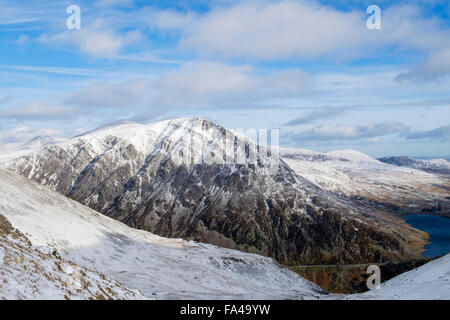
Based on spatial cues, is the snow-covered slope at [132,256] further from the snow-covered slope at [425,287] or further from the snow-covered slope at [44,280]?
the snow-covered slope at [425,287]

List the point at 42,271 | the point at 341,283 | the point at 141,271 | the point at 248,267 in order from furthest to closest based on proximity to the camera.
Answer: the point at 341,283, the point at 248,267, the point at 141,271, the point at 42,271

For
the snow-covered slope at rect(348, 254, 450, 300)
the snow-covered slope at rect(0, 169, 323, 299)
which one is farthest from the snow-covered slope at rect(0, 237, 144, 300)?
the snow-covered slope at rect(348, 254, 450, 300)

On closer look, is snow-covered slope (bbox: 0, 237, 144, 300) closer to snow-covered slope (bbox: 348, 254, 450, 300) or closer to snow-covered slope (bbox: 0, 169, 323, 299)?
snow-covered slope (bbox: 0, 169, 323, 299)

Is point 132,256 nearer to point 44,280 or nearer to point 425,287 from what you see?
point 44,280
